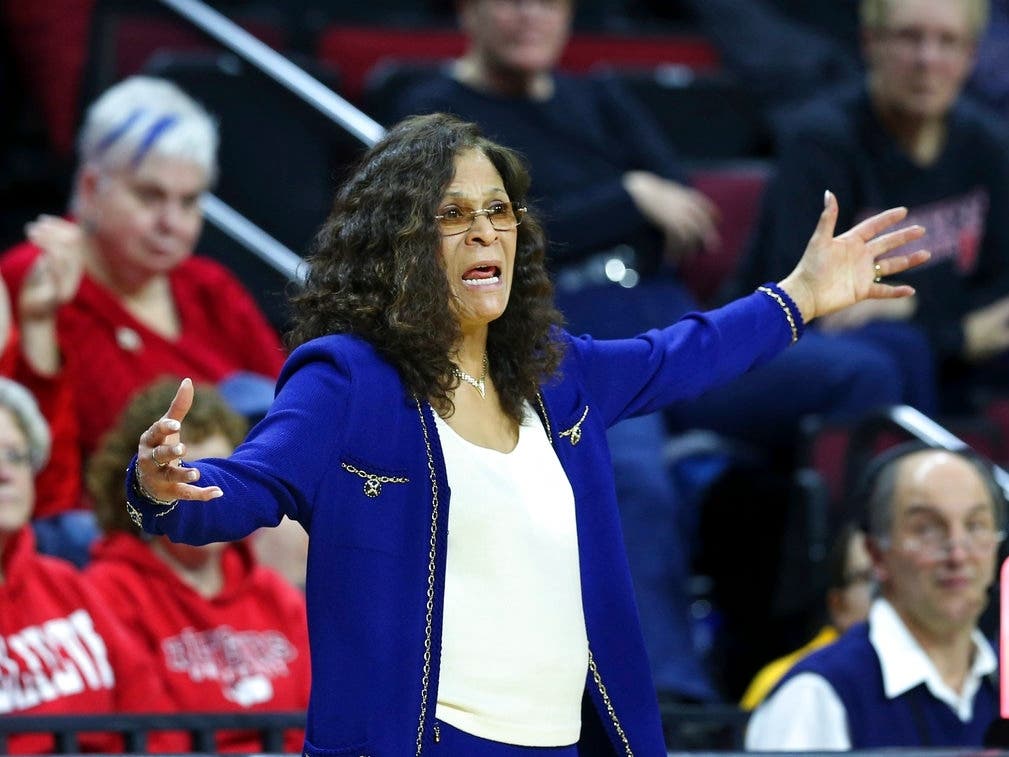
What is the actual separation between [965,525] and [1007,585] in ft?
3.15

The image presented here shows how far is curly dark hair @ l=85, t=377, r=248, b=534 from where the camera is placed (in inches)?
133

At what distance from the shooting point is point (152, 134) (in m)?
3.90

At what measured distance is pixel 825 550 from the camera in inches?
161

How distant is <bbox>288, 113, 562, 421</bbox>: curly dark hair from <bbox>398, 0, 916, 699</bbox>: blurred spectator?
5.98 feet

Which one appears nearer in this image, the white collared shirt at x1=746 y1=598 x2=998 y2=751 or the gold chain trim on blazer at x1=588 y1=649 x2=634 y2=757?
the gold chain trim on blazer at x1=588 y1=649 x2=634 y2=757

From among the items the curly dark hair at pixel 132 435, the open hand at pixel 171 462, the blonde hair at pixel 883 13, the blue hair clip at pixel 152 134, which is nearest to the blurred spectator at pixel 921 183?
the blonde hair at pixel 883 13

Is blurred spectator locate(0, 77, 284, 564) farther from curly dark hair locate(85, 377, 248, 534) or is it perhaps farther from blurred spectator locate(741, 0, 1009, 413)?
blurred spectator locate(741, 0, 1009, 413)

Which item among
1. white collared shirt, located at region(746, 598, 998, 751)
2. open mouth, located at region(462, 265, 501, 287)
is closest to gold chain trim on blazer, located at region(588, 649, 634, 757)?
open mouth, located at region(462, 265, 501, 287)

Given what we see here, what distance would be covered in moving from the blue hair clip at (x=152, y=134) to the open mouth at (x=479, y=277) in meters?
1.84

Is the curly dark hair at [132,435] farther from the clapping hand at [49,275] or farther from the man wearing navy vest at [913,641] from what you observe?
the man wearing navy vest at [913,641]

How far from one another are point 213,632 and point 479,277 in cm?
135

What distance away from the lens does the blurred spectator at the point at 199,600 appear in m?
3.27

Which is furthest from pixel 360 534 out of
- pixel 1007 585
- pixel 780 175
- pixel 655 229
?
pixel 780 175

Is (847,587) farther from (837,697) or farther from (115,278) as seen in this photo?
(115,278)
